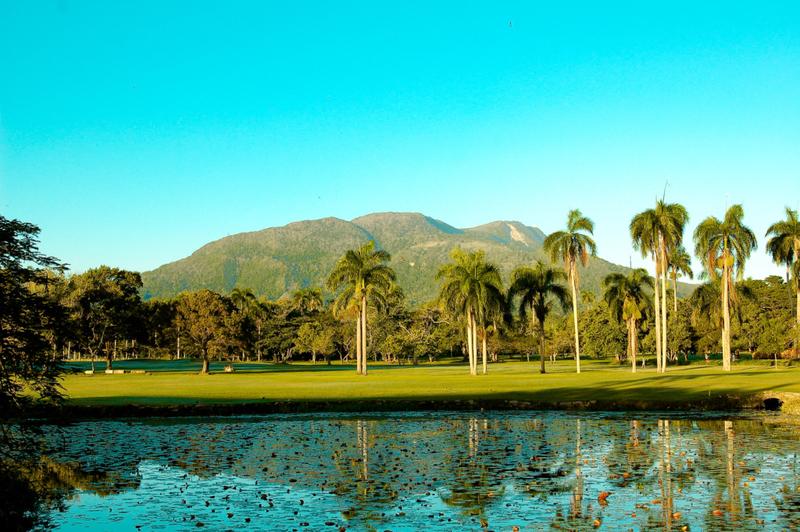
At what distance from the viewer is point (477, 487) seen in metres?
13.9

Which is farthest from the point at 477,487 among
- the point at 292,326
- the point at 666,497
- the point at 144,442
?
the point at 292,326

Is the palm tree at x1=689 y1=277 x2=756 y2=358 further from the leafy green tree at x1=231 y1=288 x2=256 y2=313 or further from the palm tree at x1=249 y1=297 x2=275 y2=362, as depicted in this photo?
the leafy green tree at x1=231 y1=288 x2=256 y2=313

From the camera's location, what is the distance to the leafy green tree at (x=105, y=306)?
254 feet

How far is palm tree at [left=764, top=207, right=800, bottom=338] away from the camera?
62.8 m

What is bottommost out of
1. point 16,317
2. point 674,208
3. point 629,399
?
point 629,399

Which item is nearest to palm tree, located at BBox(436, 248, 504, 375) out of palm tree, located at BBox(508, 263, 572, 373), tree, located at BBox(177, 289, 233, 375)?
palm tree, located at BBox(508, 263, 572, 373)

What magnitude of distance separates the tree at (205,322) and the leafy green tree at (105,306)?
14623mm

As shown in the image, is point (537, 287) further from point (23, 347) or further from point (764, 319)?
point (23, 347)

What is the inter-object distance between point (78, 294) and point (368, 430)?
65.8 meters

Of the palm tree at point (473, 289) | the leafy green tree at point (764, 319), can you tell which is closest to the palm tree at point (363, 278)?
the palm tree at point (473, 289)

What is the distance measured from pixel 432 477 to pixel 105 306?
7650 cm

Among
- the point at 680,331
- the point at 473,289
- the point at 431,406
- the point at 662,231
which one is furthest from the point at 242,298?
the point at 431,406

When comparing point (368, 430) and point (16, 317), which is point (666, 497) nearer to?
point (368, 430)

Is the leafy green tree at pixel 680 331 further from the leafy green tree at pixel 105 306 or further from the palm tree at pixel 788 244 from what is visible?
the leafy green tree at pixel 105 306
